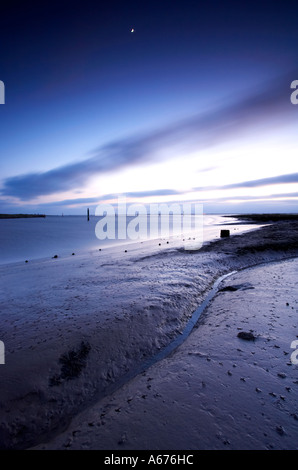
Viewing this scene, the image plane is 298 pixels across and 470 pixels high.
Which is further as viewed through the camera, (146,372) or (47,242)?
(47,242)

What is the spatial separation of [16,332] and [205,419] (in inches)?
171

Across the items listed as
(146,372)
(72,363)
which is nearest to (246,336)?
(146,372)

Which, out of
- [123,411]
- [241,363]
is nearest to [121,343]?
[123,411]

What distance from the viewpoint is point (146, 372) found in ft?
12.7

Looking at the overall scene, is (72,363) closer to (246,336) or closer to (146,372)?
(146,372)

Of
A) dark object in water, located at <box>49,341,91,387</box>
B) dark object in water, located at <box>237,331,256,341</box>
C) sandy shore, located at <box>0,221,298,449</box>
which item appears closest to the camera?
sandy shore, located at <box>0,221,298,449</box>

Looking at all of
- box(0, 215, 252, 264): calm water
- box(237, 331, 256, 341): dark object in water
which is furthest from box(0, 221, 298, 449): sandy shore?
box(0, 215, 252, 264): calm water

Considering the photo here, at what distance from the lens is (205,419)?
2738 mm

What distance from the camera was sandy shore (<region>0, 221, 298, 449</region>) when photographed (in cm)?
264

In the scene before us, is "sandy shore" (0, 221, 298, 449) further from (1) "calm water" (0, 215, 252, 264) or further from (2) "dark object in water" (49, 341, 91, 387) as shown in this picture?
(1) "calm water" (0, 215, 252, 264)

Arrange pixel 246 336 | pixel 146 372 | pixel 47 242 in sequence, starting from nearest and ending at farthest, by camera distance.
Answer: pixel 146 372 → pixel 246 336 → pixel 47 242

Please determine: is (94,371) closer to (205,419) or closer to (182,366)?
(182,366)

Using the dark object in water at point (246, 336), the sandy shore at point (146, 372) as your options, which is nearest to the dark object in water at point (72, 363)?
the sandy shore at point (146, 372)

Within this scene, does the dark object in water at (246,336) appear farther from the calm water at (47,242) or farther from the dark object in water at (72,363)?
the calm water at (47,242)
